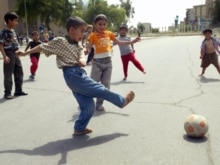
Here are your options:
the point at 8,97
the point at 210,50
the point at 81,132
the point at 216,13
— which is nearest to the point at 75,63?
the point at 81,132

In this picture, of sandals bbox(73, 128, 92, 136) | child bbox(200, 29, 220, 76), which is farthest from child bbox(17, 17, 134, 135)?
child bbox(200, 29, 220, 76)

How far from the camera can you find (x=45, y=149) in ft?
15.0

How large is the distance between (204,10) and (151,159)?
560 ft

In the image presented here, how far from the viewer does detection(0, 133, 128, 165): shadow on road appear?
175 inches

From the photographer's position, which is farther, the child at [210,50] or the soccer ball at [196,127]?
the child at [210,50]

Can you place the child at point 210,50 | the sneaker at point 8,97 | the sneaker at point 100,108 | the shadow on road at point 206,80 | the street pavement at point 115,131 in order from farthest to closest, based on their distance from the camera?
1. the child at point 210,50
2. the shadow on road at point 206,80
3. the sneaker at point 8,97
4. the sneaker at point 100,108
5. the street pavement at point 115,131

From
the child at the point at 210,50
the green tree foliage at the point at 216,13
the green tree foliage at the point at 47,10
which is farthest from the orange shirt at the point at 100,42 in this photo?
the green tree foliage at the point at 216,13

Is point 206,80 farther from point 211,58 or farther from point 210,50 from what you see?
point 210,50

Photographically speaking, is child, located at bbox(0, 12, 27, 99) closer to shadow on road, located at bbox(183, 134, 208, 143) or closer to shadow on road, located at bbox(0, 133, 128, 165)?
shadow on road, located at bbox(0, 133, 128, 165)

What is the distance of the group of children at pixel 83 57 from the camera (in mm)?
4926

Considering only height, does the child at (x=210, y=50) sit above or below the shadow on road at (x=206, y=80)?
above

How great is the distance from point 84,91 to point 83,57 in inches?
18.7

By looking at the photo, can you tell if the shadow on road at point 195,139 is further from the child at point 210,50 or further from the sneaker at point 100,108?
the child at point 210,50

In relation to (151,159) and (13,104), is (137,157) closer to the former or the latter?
(151,159)
